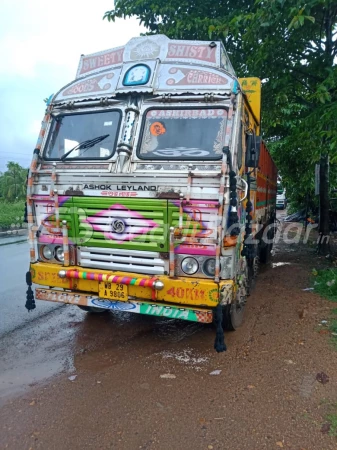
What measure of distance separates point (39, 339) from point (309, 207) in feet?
50.2

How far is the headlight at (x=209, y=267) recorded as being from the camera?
11.9ft

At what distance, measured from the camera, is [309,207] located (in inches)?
682

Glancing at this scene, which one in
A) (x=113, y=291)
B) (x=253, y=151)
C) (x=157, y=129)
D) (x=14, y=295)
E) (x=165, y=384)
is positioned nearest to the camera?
(x=165, y=384)

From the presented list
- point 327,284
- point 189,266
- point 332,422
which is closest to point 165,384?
point 189,266

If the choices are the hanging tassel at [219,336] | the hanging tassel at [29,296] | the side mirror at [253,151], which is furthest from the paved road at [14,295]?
the side mirror at [253,151]

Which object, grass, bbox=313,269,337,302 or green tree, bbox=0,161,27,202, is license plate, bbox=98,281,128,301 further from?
green tree, bbox=0,161,27,202

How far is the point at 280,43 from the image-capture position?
638 cm

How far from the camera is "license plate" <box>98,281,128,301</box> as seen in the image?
12.5 feet

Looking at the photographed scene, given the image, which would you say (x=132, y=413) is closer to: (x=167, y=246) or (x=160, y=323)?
(x=167, y=246)

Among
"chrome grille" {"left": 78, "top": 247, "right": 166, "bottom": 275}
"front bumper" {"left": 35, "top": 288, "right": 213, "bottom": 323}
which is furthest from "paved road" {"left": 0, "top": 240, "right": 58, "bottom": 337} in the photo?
"chrome grille" {"left": 78, "top": 247, "right": 166, "bottom": 275}

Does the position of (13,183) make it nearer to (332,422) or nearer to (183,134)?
(183,134)

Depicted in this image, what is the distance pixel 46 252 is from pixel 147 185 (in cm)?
149

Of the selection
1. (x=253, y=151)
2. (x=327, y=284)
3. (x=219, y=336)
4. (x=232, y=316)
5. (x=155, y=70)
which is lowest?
(x=327, y=284)

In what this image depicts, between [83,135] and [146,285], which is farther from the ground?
[83,135]
